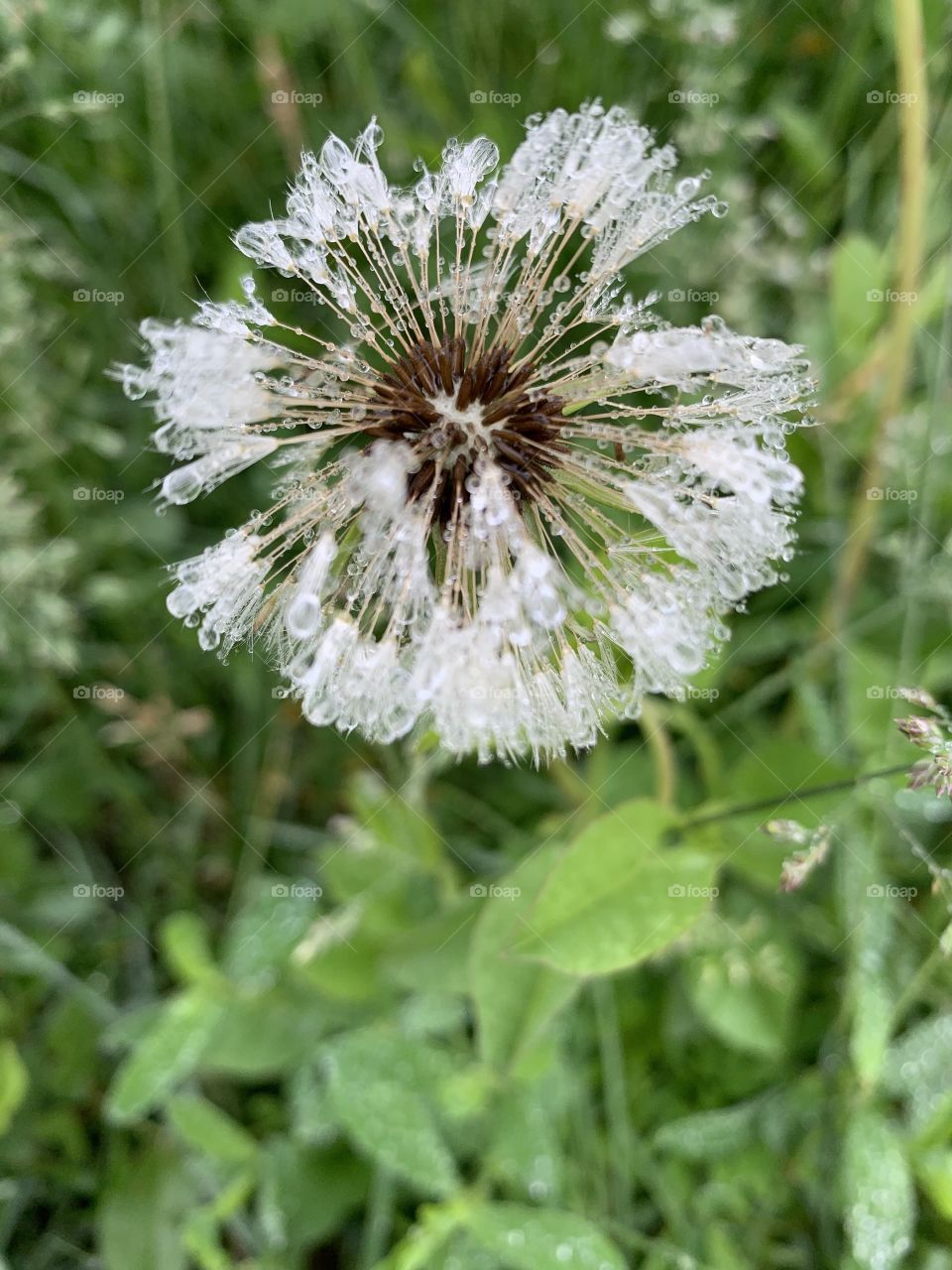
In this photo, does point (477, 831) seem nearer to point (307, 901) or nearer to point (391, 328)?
point (307, 901)

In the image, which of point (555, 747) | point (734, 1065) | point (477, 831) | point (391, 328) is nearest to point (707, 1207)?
point (734, 1065)

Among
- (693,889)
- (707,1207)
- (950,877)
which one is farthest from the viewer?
(707,1207)

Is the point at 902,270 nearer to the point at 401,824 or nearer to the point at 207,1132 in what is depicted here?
the point at 401,824

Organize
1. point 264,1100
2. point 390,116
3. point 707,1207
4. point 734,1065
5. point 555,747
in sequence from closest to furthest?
point 555,747 → point 707,1207 → point 734,1065 → point 264,1100 → point 390,116

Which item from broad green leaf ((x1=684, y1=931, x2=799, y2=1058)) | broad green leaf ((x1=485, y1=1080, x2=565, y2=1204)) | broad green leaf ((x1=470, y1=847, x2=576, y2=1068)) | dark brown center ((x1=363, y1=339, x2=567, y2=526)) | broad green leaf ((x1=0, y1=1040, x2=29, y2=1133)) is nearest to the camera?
dark brown center ((x1=363, y1=339, x2=567, y2=526))

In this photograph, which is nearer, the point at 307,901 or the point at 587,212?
the point at 587,212

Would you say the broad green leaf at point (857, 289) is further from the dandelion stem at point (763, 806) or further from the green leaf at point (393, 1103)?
the green leaf at point (393, 1103)

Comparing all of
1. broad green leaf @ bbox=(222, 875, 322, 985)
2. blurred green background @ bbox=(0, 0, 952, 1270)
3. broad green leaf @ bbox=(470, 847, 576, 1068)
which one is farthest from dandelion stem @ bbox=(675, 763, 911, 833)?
broad green leaf @ bbox=(222, 875, 322, 985)

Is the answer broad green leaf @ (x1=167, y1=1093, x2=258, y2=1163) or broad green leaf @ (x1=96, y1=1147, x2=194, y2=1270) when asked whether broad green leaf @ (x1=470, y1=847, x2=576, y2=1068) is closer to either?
broad green leaf @ (x1=167, y1=1093, x2=258, y2=1163)
